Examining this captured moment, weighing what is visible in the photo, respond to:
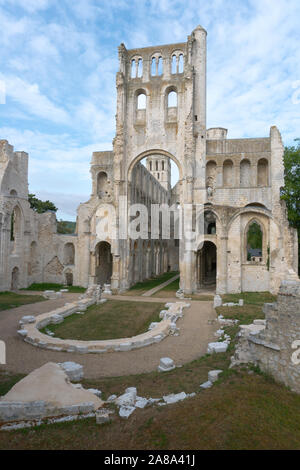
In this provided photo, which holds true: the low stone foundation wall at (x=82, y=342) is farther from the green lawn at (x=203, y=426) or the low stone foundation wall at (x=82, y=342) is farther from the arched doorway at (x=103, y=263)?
the arched doorway at (x=103, y=263)

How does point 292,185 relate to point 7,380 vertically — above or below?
above

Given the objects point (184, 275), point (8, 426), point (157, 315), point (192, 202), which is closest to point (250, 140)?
point (192, 202)

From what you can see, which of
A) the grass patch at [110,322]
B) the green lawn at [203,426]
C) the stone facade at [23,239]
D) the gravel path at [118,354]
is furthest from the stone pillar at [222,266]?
the green lawn at [203,426]

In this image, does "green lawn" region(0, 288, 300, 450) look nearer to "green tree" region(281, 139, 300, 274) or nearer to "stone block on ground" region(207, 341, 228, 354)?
"stone block on ground" region(207, 341, 228, 354)

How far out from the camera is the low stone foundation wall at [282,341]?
7461 millimetres

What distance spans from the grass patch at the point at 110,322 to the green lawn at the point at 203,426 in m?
6.21

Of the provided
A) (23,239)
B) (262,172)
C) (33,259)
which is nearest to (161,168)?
(262,172)

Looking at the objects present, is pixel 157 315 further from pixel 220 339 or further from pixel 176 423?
pixel 176 423

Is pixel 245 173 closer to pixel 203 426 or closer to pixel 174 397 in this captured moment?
pixel 174 397

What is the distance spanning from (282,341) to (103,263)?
2422 cm

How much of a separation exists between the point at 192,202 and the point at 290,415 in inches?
778

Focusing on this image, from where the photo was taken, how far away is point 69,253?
3012cm

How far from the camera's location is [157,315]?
17641 mm

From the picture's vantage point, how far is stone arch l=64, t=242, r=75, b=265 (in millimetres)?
29266
